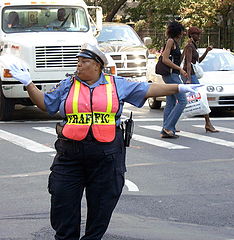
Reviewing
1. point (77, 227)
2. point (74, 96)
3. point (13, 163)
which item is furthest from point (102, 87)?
point (13, 163)

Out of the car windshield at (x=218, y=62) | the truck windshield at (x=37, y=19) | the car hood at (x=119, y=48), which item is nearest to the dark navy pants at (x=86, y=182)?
the truck windshield at (x=37, y=19)

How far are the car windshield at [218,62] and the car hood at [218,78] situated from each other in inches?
13.4

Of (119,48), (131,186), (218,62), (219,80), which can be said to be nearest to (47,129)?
(219,80)

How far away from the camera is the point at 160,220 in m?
7.36

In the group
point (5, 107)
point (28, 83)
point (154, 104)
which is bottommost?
point (154, 104)

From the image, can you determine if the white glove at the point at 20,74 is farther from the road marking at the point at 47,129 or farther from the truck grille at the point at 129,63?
the truck grille at the point at 129,63

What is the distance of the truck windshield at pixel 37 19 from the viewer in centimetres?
1681

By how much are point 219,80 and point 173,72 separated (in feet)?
13.6

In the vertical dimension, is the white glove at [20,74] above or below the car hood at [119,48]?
above

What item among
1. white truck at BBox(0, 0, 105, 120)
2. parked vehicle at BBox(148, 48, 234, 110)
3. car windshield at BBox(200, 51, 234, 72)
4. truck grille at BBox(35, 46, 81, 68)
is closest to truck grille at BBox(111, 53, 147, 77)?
parked vehicle at BBox(148, 48, 234, 110)

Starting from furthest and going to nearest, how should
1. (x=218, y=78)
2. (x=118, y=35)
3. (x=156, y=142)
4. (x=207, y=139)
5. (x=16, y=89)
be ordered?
1. (x=118, y=35)
2. (x=218, y=78)
3. (x=16, y=89)
4. (x=207, y=139)
5. (x=156, y=142)

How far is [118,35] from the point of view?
2305 cm

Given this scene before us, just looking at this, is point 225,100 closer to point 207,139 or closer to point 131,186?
point 207,139

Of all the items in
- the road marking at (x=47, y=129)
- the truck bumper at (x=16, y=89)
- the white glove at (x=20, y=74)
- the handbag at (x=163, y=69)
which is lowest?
the road marking at (x=47, y=129)
